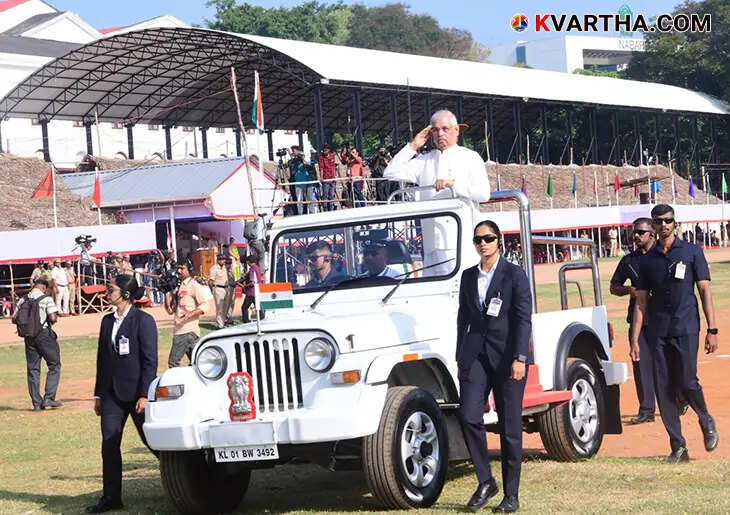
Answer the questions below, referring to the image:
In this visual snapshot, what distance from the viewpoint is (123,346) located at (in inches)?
369

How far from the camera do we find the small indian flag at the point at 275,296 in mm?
8820

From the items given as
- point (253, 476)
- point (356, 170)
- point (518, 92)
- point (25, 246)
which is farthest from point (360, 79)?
point (253, 476)

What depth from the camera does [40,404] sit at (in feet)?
57.6

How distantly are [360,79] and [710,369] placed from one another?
4028 cm

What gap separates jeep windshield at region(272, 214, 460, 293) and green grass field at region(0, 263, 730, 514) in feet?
5.37

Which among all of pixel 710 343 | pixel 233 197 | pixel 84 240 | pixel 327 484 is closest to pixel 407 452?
pixel 327 484

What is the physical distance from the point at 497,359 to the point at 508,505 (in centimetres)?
94

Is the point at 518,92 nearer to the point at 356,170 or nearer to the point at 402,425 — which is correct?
the point at 356,170

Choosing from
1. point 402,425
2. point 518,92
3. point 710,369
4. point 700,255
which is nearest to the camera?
point 402,425

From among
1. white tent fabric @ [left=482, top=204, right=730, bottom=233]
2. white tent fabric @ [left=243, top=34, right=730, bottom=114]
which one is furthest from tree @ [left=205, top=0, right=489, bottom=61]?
white tent fabric @ [left=482, top=204, right=730, bottom=233]

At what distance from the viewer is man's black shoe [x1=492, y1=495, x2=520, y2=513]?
7.87m

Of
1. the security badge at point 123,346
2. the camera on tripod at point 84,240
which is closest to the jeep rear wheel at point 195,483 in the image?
the security badge at point 123,346

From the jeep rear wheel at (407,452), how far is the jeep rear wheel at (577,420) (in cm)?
177

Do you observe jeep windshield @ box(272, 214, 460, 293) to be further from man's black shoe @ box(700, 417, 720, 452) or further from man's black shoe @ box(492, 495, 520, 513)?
man's black shoe @ box(700, 417, 720, 452)
